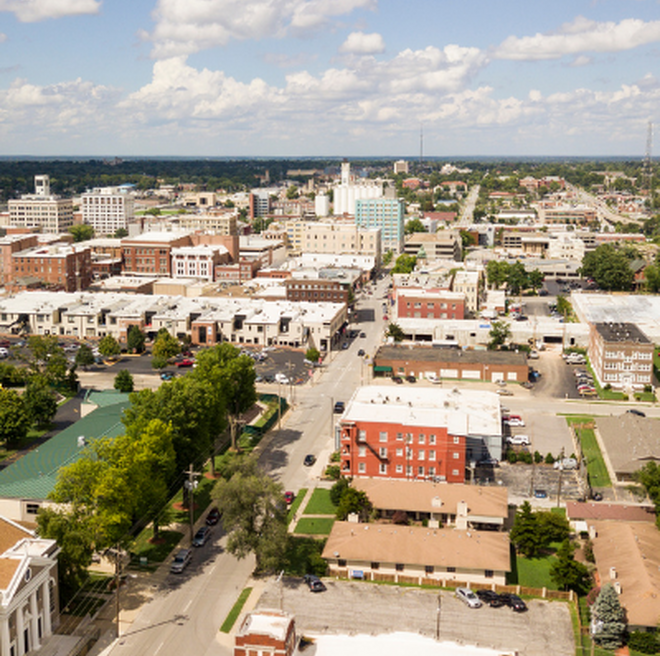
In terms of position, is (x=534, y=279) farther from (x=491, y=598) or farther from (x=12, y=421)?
(x=491, y=598)

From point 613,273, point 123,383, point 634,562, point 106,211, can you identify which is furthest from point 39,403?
point 106,211

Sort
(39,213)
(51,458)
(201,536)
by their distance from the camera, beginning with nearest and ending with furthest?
1. (201,536)
2. (51,458)
3. (39,213)

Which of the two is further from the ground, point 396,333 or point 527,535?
point 396,333

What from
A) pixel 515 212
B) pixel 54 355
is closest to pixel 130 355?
pixel 54 355

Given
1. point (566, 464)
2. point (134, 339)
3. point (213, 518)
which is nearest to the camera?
point (213, 518)

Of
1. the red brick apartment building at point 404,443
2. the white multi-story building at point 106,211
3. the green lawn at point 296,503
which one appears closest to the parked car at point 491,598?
the green lawn at point 296,503

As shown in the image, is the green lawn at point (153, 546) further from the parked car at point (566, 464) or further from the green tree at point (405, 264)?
the green tree at point (405, 264)

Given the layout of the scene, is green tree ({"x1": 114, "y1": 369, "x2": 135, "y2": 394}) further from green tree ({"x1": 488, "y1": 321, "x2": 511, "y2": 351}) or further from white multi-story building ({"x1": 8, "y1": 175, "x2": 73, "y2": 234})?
white multi-story building ({"x1": 8, "y1": 175, "x2": 73, "y2": 234})

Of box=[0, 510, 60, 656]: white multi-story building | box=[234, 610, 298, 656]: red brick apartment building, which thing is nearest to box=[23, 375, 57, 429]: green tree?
box=[0, 510, 60, 656]: white multi-story building
